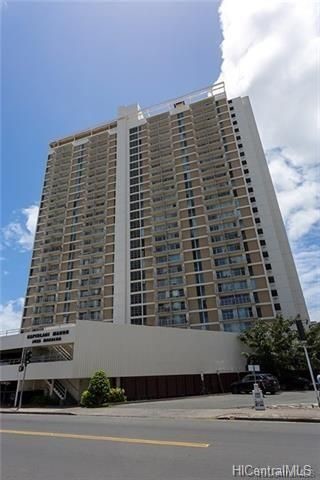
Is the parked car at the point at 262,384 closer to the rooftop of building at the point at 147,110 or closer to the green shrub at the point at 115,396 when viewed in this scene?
the green shrub at the point at 115,396

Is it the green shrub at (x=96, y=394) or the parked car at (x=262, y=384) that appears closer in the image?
the green shrub at (x=96, y=394)

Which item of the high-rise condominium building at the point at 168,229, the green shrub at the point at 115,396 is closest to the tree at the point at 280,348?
the high-rise condominium building at the point at 168,229

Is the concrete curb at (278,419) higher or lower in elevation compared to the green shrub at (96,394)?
lower

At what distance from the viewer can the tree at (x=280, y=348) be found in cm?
3725

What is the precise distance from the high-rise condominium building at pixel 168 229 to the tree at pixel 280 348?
9.87 metres

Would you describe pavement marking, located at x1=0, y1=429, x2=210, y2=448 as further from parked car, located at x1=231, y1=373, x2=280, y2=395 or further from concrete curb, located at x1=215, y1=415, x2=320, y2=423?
parked car, located at x1=231, y1=373, x2=280, y2=395

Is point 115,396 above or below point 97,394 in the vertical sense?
below

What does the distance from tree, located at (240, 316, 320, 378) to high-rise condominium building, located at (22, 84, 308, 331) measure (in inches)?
389

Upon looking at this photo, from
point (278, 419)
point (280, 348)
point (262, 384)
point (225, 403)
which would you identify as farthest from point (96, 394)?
point (280, 348)

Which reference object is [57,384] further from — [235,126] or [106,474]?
[235,126]

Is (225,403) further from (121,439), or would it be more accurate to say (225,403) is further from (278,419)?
(121,439)

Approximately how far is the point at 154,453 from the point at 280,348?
35.5 metres

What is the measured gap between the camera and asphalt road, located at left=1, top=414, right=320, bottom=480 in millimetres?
5617

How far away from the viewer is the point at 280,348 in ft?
125
